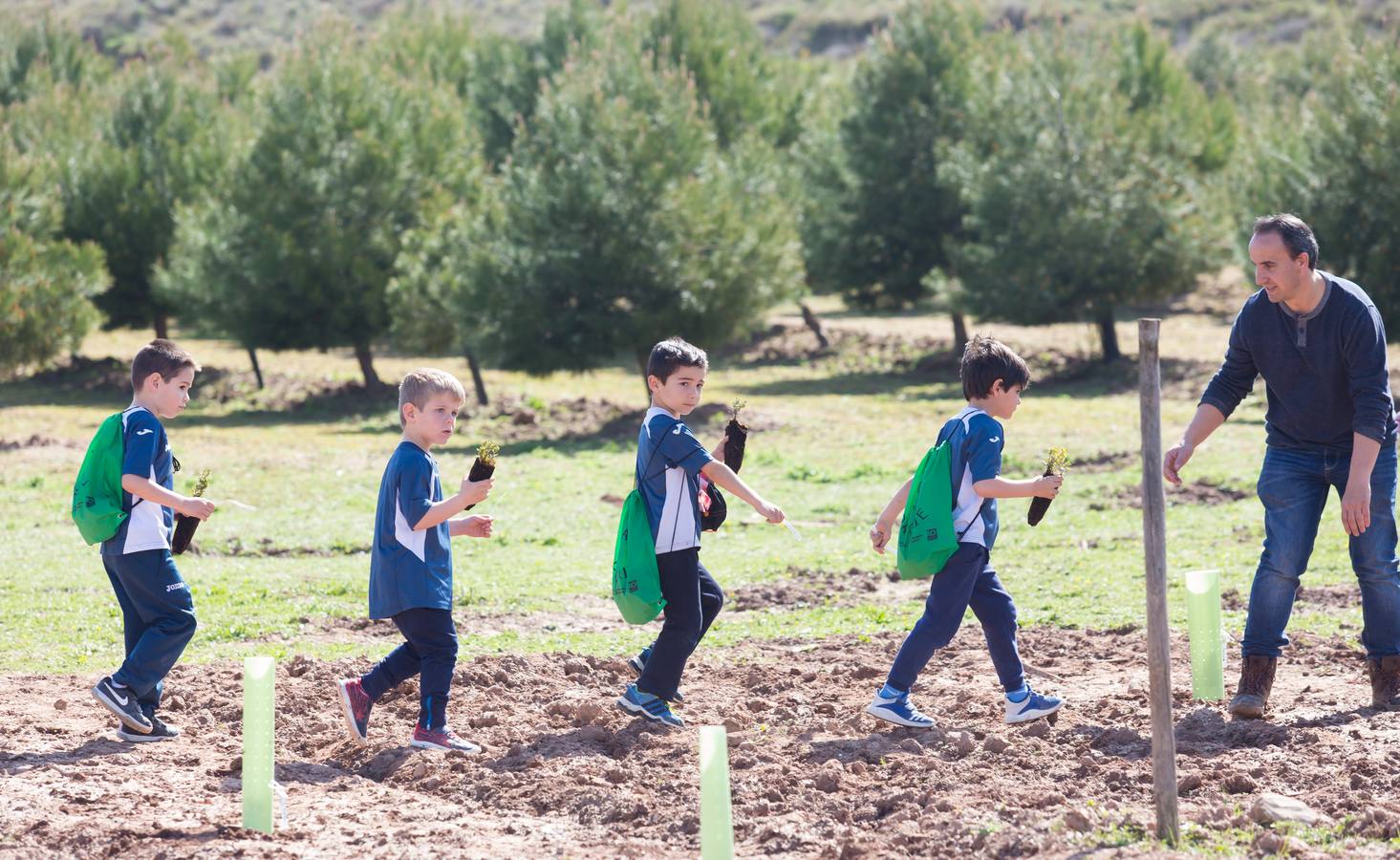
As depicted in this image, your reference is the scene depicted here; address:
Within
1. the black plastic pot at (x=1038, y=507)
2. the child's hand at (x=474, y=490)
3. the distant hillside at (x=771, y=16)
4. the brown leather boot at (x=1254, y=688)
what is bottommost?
the brown leather boot at (x=1254, y=688)

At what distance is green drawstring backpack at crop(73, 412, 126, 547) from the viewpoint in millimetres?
6582

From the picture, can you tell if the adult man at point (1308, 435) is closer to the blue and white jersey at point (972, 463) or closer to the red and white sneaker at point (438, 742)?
the blue and white jersey at point (972, 463)

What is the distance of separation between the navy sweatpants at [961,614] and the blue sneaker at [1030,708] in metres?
0.07

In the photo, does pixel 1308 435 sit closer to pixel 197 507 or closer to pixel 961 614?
pixel 961 614

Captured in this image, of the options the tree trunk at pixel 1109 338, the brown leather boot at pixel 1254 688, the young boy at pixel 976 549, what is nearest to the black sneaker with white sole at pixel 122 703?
the young boy at pixel 976 549

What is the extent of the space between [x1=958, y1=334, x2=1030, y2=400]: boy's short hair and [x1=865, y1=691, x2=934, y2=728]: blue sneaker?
4.61 ft

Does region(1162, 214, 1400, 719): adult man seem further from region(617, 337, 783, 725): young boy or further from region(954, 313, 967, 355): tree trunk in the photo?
region(954, 313, 967, 355): tree trunk

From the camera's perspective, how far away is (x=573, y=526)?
14.0m

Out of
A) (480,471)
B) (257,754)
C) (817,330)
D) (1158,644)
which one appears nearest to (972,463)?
(1158,644)

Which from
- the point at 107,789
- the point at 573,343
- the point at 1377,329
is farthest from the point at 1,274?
the point at 1377,329

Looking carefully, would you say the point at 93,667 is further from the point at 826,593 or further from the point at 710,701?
the point at 826,593

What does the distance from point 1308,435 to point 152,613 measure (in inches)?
207

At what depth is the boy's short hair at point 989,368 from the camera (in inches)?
255

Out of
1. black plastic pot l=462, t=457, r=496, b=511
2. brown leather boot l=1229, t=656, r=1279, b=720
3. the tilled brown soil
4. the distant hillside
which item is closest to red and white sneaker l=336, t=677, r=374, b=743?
the tilled brown soil
